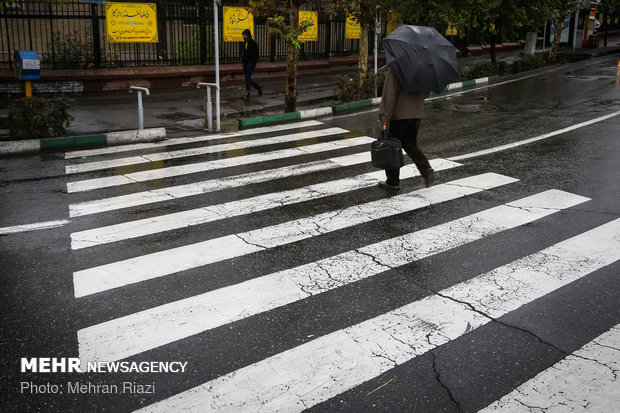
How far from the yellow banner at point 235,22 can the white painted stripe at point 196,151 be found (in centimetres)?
917

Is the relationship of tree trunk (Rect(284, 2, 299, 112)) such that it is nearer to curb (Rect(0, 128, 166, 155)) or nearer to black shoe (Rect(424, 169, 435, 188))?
curb (Rect(0, 128, 166, 155))

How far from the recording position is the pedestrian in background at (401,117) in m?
7.82

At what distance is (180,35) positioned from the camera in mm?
20625

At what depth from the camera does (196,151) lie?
36.5 feet

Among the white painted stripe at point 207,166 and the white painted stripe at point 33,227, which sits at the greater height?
the white painted stripe at point 207,166

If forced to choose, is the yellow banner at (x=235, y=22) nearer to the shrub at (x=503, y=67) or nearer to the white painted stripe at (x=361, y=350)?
the shrub at (x=503, y=67)

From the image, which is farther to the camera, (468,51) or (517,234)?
(468,51)

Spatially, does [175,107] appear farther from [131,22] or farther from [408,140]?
[408,140]

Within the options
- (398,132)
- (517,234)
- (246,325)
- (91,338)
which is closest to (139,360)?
(91,338)

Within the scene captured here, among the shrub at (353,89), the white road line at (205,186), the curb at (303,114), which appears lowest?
the white road line at (205,186)

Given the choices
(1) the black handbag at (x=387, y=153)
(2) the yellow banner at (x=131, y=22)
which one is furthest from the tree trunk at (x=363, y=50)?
(1) the black handbag at (x=387, y=153)

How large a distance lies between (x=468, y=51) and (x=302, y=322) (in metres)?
31.0

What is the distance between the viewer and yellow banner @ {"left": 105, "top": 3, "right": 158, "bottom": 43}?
17.7 m

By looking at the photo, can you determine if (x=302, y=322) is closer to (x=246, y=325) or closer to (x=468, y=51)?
(x=246, y=325)
